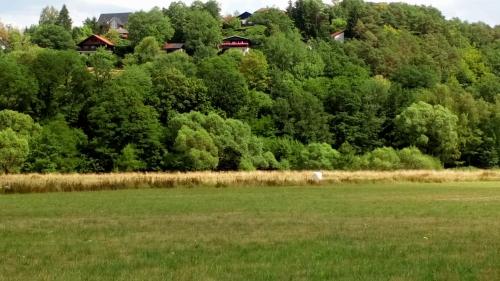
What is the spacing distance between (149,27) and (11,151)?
324ft

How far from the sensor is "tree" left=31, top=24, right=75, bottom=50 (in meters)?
163

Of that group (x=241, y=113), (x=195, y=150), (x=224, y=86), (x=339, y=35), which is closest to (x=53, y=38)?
(x=224, y=86)

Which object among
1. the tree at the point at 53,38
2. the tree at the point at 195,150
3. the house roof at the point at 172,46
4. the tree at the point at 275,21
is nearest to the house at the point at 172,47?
the house roof at the point at 172,46

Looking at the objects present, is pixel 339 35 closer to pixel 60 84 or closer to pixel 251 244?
pixel 60 84

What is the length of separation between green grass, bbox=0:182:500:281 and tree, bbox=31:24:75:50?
145453 millimetres

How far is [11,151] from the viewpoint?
283 ft

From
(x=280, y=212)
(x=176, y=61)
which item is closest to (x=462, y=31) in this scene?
(x=176, y=61)

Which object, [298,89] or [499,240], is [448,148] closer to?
[298,89]

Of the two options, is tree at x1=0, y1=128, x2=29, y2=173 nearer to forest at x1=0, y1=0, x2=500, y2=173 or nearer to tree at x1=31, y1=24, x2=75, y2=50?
forest at x1=0, y1=0, x2=500, y2=173

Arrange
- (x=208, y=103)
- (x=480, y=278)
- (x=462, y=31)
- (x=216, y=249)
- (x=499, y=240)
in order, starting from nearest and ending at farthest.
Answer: (x=480, y=278)
(x=216, y=249)
(x=499, y=240)
(x=208, y=103)
(x=462, y=31)

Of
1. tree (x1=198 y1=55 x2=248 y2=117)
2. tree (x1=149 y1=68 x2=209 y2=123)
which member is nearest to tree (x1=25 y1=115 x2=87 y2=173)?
tree (x1=149 y1=68 x2=209 y2=123)

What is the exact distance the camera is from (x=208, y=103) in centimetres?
10975

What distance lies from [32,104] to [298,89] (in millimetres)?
49621

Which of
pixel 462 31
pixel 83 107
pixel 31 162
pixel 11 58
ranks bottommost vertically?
pixel 31 162
